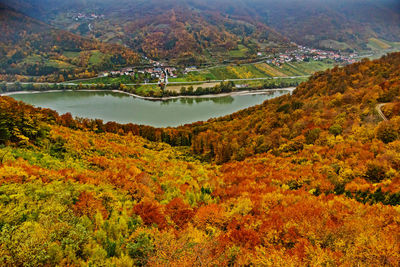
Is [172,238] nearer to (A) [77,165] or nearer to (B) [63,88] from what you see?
(A) [77,165]

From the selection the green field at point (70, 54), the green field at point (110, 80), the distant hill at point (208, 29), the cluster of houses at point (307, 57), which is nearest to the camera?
the green field at point (110, 80)

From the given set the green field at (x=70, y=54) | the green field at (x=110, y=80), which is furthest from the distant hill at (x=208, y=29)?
the green field at (x=70, y=54)

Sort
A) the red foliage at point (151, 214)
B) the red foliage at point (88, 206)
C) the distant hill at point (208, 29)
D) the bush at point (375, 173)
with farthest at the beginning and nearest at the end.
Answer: the distant hill at point (208, 29), the bush at point (375, 173), the red foliage at point (151, 214), the red foliage at point (88, 206)

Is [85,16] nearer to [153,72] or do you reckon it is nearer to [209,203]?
[153,72]

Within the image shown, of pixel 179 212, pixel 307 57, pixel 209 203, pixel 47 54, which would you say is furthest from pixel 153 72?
pixel 307 57

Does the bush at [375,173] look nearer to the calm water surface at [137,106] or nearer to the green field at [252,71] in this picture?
the calm water surface at [137,106]

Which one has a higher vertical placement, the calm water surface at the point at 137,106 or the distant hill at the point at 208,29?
the distant hill at the point at 208,29

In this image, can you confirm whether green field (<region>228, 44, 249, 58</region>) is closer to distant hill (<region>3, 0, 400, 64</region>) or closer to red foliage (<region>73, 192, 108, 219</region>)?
distant hill (<region>3, 0, 400, 64</region>)
